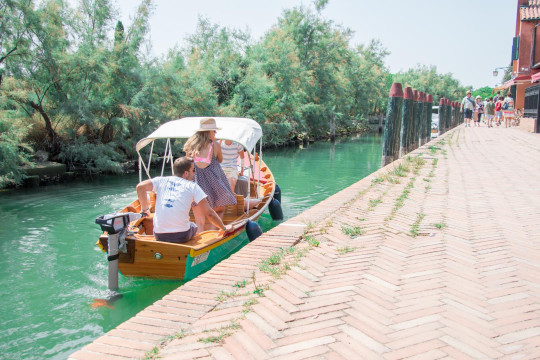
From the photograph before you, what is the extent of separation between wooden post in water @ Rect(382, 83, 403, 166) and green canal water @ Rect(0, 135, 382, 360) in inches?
101

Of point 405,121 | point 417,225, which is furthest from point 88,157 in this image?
point 417,225

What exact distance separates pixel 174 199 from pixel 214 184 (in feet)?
5.88

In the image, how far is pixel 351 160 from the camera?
2628 cm

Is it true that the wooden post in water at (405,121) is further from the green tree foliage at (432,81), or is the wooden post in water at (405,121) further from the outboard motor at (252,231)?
the green tree foliage at (432,81)

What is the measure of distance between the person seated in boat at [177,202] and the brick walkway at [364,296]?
1182 millimetres

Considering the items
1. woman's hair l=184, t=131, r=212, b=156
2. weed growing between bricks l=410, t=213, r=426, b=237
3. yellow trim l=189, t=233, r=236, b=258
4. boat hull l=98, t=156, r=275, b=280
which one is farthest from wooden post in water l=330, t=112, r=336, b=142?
weed growing between bricks l=410, t=213, r=426, b=237

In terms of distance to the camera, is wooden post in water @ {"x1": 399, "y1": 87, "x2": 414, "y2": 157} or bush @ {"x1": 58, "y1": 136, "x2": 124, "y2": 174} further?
bush @ {"x1": 58, "y1": 136, "x2": 124, "y2": 174}

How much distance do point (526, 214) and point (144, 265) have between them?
4876mm

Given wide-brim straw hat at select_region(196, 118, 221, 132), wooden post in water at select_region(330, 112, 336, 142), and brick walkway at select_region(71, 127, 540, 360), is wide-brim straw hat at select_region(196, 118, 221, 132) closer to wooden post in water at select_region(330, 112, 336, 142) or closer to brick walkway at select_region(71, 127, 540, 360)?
brick walkway at select_region(71, 127, 540, 360)

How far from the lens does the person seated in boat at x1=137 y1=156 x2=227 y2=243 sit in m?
5.59

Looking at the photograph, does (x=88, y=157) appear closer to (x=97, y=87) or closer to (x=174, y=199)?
(x=97, y=87)

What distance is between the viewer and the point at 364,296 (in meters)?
3.34

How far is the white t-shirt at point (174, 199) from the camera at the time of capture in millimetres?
5594

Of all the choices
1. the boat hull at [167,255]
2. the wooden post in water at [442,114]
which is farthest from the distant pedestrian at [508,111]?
the boat hull at [167,255]
